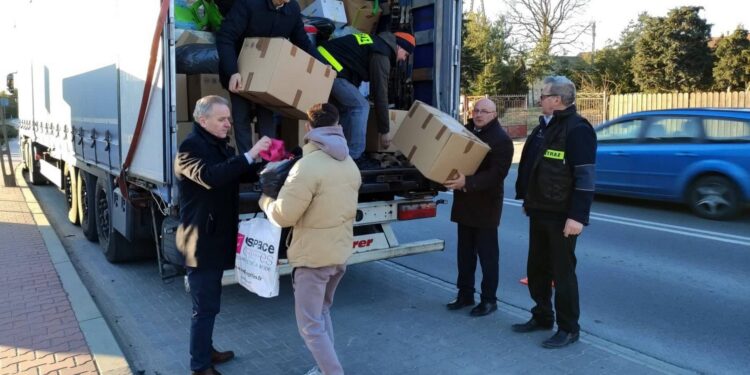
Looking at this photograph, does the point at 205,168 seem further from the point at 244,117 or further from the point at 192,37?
the point at 192,37

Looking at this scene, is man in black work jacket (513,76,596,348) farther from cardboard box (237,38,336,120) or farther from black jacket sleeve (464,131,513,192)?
cardboard box (237,38,336,120)

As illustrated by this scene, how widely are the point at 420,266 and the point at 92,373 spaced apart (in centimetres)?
352

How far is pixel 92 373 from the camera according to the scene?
3758 mm

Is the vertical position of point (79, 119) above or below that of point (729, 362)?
above

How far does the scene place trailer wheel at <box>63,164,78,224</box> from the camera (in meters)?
7.85

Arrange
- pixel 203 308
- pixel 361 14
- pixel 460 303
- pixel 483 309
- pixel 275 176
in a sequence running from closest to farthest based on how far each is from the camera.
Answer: pixel 275 176 < pixel 203 308 < pixel 483 309 < pixel 460 303 < pixel 361 14

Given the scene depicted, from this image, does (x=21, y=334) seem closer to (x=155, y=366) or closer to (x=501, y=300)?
(x=155, y=366)

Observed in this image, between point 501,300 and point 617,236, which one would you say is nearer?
point 501,300

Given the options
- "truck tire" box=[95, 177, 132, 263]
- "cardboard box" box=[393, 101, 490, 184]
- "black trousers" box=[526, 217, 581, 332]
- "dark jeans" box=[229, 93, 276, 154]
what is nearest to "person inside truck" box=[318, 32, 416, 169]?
"cardboard box" box=[393, 101, 490, 184]

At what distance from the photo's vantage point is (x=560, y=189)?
13.5ft

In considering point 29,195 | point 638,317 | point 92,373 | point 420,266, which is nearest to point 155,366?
point 92,373

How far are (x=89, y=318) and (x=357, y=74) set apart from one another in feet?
9.37

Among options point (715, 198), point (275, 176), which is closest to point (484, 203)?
point (275, 176)

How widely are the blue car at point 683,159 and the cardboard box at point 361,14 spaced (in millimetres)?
5553
